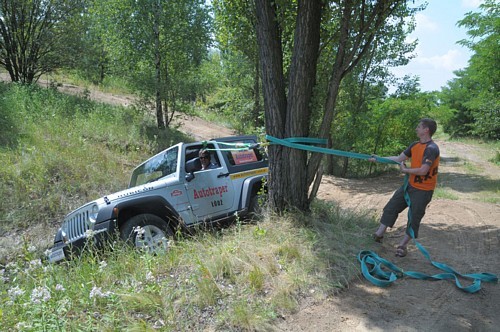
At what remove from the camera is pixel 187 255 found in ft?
13.5

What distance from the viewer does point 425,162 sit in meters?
4.31

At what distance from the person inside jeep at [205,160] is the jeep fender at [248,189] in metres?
0.62

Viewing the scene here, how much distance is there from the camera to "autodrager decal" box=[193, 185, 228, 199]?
19.0ft

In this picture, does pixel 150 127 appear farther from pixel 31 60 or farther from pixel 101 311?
pixel 101 311

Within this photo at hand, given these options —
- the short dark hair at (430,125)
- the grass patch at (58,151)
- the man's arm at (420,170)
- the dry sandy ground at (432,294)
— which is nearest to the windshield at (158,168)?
the grass patch at (58,151)

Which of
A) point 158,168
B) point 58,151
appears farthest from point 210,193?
point 58,151

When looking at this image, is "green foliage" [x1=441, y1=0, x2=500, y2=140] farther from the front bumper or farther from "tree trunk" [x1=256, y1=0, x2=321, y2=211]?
→ the front bumper

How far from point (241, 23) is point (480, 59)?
10.9 meters

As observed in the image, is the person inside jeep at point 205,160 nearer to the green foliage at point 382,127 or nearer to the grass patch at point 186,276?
the grass patch at point 186,276

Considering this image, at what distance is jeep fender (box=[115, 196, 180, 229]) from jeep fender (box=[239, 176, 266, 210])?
1218 millimetres

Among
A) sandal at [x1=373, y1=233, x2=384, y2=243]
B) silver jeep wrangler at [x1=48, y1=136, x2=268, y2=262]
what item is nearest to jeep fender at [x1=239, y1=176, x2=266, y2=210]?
silver jeep wrangler at [x1=48, y1=136, x2=268, y2=262]

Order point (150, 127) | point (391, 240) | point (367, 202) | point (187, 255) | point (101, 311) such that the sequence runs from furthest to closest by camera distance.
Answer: point (150, 127) < point (367, 202) < point (391, 240) < point (187, 255) < point (101, 311)

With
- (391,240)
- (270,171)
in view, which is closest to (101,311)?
(270,171)

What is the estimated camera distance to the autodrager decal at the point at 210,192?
19.0 feet
